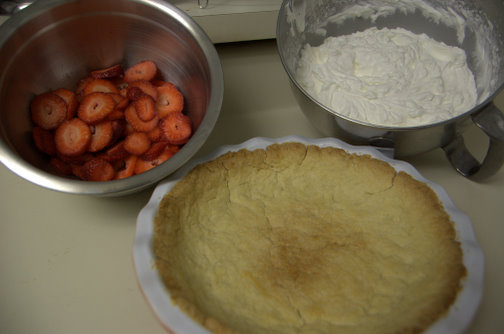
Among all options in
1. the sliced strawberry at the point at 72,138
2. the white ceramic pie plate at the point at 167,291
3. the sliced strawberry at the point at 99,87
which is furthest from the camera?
the sliced strawberry at the point at 99,87

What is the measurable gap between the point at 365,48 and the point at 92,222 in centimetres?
92

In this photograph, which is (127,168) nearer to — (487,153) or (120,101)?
(120,101)

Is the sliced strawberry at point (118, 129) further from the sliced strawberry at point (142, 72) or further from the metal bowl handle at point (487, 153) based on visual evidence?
the metal bowl handle at point (487, 153)

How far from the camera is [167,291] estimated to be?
2.57 ft

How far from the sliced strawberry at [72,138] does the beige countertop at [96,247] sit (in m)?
0.15

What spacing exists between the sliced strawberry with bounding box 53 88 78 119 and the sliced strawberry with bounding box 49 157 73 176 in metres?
0.12

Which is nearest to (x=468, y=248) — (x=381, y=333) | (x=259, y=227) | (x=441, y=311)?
(x=441, y=311)

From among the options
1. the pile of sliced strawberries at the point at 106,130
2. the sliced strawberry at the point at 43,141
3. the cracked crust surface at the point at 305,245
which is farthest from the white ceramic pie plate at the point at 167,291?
the sliced strawberry at the point at 43,141

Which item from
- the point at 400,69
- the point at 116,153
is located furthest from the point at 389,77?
the point at 116,153

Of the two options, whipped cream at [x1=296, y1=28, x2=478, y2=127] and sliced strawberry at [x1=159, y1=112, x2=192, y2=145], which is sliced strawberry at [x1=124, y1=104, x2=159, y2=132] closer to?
sliced strawberry at [x1=159, y1=112, x2=192, y2=145]

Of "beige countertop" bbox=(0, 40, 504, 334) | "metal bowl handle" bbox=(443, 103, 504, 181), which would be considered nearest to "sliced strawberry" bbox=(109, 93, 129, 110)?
"beige countertop" bbox=(0, 40, 504, 334)

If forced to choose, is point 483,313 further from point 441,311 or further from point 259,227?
point 259,227

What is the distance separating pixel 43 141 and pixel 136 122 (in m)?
0.23

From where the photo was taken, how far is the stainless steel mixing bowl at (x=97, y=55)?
935 millimetres
